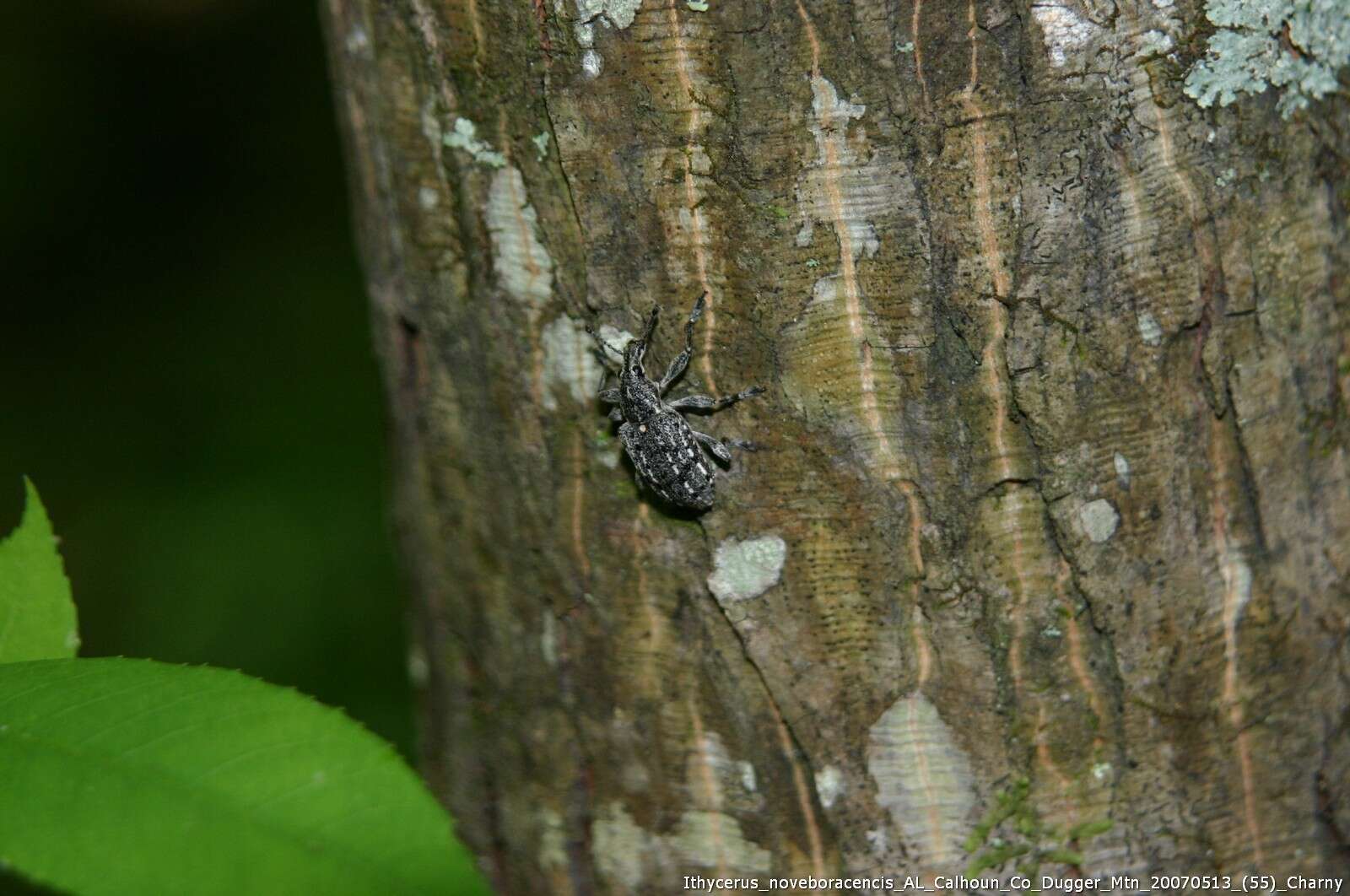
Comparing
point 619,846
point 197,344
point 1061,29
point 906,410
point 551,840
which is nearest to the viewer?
point 1061,29

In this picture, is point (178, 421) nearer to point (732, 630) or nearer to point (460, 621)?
point (460, 621)

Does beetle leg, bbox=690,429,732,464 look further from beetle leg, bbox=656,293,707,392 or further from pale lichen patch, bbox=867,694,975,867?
pale lichen patch, bbox=867,694,975,867

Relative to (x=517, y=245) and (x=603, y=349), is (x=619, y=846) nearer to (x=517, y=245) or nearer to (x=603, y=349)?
(x=603, y=349)

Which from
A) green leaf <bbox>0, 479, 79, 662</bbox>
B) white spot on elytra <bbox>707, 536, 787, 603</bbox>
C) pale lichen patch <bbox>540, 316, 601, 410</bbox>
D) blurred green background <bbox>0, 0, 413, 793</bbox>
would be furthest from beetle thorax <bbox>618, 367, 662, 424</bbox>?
blurred green background <bbox>0, 0, 413, 793</bbox>

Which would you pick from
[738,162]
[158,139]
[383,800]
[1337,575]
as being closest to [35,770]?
[383,800]

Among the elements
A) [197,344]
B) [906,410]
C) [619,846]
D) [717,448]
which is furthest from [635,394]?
[197,344]
